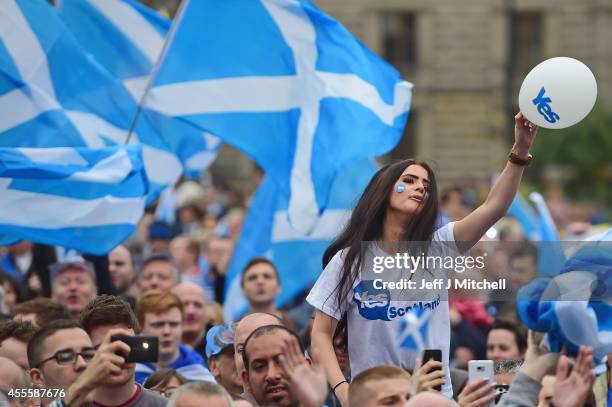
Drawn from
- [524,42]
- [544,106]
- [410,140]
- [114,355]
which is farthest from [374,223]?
[410,140]

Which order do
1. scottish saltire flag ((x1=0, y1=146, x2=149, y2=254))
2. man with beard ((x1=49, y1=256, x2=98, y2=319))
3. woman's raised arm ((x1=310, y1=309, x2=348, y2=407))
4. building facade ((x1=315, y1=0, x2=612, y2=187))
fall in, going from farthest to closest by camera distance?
building facade ((x1=315, y1=0, x2=612, y2=187)), man with beard ((x1=49, y1=256, x2=98, y2=319)), scottish saltire flag ((x1=0, y1=146, x2=149, y2=254)), woman's raised arm ((x1=310, y1=309, x2=348, y2=407))

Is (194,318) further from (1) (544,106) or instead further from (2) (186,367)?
(1) (544,106)

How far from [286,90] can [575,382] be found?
5546 millimetres

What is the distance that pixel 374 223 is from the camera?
6.59 meters

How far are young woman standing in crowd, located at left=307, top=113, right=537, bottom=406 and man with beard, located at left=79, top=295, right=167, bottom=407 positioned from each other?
2.27ft

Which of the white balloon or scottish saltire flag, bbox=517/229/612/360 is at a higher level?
the white balloon

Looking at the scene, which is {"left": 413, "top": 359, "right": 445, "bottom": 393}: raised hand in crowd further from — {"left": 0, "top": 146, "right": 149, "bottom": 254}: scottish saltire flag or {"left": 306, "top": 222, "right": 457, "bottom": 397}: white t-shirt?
{"left": 0, "top": 146, "right": 149, "bottom": 254}: scottish saltire flag

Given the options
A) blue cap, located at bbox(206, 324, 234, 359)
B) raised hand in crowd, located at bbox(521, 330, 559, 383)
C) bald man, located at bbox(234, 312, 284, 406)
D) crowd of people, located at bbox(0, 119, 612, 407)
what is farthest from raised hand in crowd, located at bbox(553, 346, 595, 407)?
blue cap, located at bbox(206, 324, 234, 359)

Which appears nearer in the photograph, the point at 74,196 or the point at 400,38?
the point at 74,196

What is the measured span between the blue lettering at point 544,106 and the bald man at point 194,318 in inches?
149

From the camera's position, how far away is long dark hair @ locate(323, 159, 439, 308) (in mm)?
6492

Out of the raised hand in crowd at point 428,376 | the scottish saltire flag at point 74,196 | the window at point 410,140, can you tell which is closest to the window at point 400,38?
the window at point 410,140

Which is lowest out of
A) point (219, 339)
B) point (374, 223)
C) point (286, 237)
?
point (219, 339)

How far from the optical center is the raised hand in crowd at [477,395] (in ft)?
19.0
